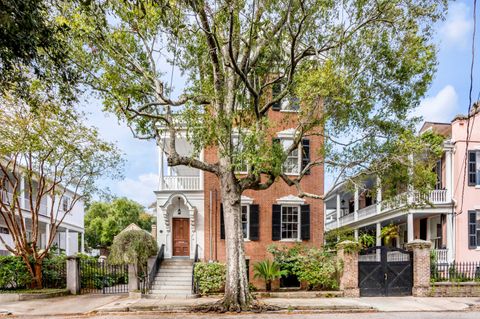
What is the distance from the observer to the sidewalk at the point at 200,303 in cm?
1266

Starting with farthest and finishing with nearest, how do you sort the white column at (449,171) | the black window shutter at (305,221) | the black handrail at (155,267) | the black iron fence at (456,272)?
the white column at (449,171)
the black window shutter at (305,221)
the black iron fence at (456,272)
the black handrail at (155,267)

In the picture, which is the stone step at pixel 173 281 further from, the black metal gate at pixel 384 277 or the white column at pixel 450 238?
the white column at pixel 450 238

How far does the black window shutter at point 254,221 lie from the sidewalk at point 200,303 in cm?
368

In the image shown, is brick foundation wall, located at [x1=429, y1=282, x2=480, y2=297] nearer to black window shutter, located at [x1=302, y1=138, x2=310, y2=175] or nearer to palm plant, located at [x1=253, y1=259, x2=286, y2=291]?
palm plant, located at [x1=253, y1=259, x2=286, y2=291]

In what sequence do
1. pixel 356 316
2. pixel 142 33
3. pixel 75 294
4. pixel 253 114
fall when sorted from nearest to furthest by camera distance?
pixel 356 316, pixel 142 33, pixel 253 114, pixel 75 294

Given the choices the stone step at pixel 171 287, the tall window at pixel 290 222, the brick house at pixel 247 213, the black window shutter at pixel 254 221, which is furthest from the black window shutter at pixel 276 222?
the stone step at pixel 171 287

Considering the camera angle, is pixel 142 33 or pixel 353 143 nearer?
pixel 142 33

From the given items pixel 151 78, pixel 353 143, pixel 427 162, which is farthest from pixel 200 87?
pixel 427 162

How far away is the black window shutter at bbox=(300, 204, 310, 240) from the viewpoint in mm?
17812

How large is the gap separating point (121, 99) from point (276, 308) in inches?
310

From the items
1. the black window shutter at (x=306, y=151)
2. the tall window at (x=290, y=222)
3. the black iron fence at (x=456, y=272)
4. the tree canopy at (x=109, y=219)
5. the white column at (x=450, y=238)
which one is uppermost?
the black window shutter at (x=306, y=151)

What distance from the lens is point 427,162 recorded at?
1429 centimetres

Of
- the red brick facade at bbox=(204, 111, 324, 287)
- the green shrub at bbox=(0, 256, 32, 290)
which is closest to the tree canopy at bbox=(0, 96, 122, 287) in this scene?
the green shrub at bbox=(0, 256, 32, 290)

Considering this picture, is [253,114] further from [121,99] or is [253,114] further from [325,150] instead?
[121,99]
